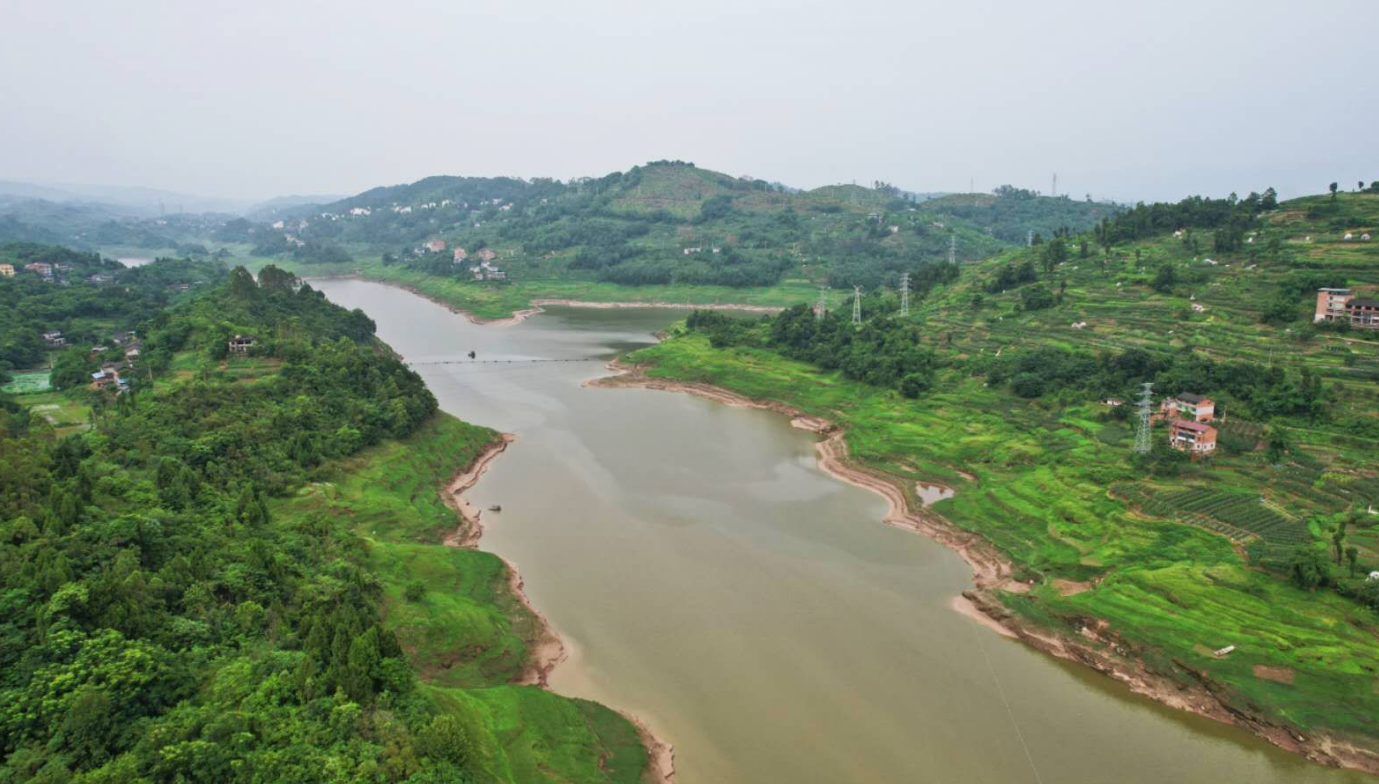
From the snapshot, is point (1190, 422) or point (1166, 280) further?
point (1166, 280)

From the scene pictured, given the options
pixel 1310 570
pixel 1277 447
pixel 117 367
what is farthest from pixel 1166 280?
pixel 117 367

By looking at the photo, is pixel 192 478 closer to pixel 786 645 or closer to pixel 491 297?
pixel 786 645

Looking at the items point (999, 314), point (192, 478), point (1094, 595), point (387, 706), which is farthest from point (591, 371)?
point (387, 706)

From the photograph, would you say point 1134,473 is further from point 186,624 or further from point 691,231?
point 691,231

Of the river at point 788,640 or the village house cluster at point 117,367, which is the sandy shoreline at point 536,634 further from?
the village house cluster at point 117,367

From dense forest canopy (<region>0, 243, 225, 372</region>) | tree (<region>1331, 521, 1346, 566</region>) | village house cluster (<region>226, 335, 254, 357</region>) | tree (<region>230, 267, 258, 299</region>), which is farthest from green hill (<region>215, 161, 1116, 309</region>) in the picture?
tree (<region>1331, 521, 1346, 566</region>)

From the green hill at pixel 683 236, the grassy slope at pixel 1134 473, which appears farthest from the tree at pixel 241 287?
the green hill at pixel 683 236
